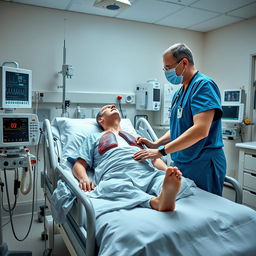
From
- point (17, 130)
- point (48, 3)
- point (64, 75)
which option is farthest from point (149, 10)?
point (17, 130)

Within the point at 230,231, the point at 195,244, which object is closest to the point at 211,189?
the point at 230,231

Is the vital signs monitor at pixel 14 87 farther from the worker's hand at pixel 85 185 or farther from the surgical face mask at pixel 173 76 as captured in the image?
the surgical face mask at pixel 173 76

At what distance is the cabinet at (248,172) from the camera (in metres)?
3.00

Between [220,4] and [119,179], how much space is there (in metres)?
2.42

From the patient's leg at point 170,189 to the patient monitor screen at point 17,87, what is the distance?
1.51 metres

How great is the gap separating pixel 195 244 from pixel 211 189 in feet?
2.26

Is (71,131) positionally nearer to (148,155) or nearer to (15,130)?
(15,130)

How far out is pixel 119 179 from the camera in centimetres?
163

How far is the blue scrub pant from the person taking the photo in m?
1.72

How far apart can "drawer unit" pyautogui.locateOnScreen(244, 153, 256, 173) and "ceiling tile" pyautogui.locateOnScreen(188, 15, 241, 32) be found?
5.82 ft

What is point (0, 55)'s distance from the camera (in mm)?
2877

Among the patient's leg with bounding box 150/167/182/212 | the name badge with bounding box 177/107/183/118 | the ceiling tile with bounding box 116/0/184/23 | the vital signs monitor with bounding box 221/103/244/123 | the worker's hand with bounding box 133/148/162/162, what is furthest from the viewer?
the vital signs monitor with bounding box 221/103/244/123

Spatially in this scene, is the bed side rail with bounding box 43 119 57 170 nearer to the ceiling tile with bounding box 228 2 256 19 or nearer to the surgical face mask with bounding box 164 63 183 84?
the surgical face mask with bounding box 164 63 183 84

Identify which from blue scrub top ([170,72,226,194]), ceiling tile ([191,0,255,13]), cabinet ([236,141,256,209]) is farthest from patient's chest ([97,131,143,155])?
ceiling tile ([191,0,255,13])
